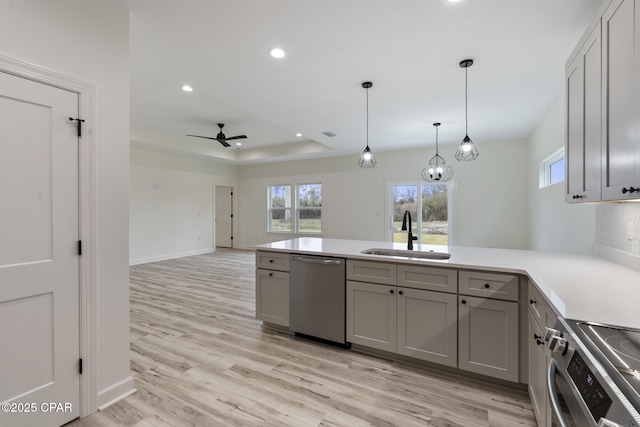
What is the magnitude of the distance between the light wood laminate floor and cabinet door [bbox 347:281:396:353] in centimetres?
18

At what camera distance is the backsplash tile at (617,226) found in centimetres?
186

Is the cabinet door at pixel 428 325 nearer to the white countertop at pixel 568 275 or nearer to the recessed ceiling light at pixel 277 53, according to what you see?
the white countertop at pixel 568 275

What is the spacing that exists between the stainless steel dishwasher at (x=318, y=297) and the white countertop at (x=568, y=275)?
0.40 ft

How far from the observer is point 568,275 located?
69.9 inches

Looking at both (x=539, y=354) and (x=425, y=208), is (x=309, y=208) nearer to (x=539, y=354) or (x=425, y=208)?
(x=425, y=208)

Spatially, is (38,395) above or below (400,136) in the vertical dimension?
below

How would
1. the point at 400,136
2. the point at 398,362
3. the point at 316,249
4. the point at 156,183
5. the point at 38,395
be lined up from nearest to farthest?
the point at 38,395 < the point at 398,362 < the point at 316,249 < the point at 400,136 < the point at 156,183

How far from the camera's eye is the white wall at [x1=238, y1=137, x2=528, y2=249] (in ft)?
19.6

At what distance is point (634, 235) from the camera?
1.87 metres

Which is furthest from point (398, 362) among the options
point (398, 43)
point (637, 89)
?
point (398, 43)

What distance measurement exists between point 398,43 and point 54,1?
7.82 feet

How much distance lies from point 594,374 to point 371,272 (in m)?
1.69

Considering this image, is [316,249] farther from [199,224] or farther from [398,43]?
[199,224]

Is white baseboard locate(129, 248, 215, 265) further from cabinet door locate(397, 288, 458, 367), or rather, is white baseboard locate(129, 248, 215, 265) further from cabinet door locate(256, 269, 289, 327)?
cabinet door locate(397, 288, 458, 367)
